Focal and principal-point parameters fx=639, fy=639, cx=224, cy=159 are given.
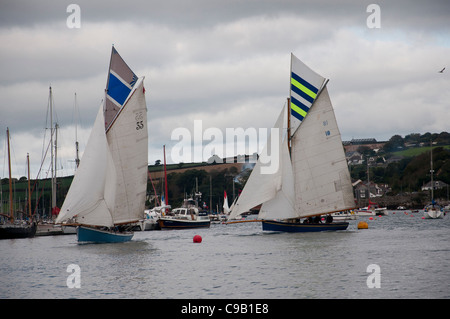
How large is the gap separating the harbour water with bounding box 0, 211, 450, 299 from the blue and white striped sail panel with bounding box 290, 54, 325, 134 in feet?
49.6

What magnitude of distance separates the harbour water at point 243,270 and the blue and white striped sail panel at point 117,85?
12337 millimetres

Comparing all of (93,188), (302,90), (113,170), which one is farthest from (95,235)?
(302,90)

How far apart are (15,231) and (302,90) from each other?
123ft

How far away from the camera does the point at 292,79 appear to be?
223ft

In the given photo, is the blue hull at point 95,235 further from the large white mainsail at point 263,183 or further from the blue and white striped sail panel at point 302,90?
the blue and white striped sail panel at point 302,90

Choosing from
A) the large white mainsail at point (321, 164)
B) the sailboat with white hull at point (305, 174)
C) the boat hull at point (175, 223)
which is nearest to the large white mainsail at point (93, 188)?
the sailboat with white hull at point (305, 174)

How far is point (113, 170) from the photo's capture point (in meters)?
55.7

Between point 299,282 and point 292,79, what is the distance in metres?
39.2

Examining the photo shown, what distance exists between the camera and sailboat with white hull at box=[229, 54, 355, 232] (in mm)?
62062

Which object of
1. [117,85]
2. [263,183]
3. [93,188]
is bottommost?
[93,188]

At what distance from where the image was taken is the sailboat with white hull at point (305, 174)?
62062 millimetres

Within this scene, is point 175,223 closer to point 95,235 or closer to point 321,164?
point 321,164

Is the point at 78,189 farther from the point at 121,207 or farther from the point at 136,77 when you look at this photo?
the point at 136,77

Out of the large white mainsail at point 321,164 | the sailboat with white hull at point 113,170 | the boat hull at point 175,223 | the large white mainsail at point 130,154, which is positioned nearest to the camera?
the sailboat with white hull at point 113,170
